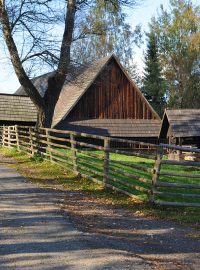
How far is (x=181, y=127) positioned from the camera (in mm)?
30891

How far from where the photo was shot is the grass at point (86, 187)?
838cm

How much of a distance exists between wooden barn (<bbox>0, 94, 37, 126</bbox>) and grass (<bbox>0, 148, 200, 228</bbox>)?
47.9 feet

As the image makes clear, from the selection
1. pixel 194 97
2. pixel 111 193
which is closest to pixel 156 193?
pixel 111 193

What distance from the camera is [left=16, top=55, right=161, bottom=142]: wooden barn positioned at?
32156mm

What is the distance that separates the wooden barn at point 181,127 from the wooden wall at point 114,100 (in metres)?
2.89

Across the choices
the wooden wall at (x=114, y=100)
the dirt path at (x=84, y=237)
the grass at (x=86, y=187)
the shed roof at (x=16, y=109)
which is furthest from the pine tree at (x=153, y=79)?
the dirt path at (x=84, y=237)

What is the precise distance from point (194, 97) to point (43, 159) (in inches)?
1447

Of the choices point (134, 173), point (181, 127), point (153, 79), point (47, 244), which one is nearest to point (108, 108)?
point (181, 127)

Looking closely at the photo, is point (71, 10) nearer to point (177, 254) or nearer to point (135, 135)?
point (177, 254)

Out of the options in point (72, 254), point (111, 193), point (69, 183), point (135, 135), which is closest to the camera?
point (72, 254)

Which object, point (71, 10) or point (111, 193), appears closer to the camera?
point (111, 193)

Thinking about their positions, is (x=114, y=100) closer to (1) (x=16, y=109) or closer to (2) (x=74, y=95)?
(2) (x=74, y=95)

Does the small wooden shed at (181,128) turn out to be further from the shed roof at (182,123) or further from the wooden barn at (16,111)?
the wooden barn at (16,111)

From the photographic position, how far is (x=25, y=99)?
34.0 metres
